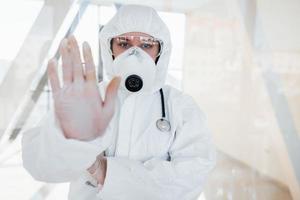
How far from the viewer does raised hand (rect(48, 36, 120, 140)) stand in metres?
0.67

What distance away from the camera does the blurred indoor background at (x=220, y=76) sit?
2.24 meters

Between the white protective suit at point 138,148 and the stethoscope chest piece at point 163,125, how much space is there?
1 cm

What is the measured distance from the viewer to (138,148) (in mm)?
949

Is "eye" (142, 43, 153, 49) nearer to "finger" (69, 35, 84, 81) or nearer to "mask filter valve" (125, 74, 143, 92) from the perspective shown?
"mask filter valve" (125, 74, 143, 92)

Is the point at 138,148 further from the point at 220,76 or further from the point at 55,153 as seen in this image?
the point at 220,76

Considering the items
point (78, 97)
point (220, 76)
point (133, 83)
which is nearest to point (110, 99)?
point (78, 97)

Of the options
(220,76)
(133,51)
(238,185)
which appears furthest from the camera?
(220,76)

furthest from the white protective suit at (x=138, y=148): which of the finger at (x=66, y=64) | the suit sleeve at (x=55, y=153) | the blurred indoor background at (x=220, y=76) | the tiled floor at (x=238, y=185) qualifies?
the tiled floor at (x=238, y=185)

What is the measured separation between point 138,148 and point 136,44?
0.33 m

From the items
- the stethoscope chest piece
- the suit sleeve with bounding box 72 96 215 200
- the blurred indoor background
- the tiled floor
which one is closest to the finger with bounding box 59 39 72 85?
the suit sleeve with bounding box 72 96 215 200

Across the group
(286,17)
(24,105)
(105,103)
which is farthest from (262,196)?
(105,103)

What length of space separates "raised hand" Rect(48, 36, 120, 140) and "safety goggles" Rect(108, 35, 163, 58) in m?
0.33

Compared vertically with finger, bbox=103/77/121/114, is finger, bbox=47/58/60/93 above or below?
above

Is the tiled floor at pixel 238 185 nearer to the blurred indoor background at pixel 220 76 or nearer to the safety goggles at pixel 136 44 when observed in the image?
the blurred indoor background at pixel 220 76
